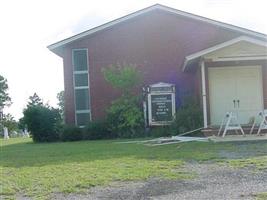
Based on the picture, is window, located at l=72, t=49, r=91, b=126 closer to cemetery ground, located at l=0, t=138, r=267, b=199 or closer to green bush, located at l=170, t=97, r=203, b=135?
green bush, located at l=170, t=97, r=203, b=135

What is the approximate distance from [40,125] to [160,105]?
5865 millimetres

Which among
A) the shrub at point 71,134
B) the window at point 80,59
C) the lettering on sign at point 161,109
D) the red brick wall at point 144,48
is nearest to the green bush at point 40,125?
the shrub at point 71,134

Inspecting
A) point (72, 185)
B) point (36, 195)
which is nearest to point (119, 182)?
point (72, 185)

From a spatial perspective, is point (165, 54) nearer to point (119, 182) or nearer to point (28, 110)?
point (28, 110)

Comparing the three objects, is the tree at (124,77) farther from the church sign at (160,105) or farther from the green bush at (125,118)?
the church sign at (160,105)

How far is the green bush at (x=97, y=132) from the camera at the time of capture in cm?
2175

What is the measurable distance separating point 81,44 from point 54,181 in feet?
55.6

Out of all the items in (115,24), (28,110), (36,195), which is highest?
(115,24)

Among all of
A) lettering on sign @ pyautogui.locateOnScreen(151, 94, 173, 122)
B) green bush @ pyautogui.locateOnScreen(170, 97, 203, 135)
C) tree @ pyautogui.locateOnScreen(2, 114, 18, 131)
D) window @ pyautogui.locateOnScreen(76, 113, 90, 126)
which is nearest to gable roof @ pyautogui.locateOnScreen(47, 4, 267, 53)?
window @ pyautogui.locateOnScreen(76, 113, 90, 126)

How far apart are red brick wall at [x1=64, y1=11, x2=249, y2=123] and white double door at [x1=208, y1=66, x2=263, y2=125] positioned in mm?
4562

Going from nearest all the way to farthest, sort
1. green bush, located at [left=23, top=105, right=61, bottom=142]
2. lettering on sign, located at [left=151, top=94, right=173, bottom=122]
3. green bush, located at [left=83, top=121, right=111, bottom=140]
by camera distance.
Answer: green bush, located at [left=83, top=121, right=111, bottom=140], lettering on sign, located at [left=151, top=94, right=173, bottom=122], green bush, located at [left=23, top=105, right=61, bottom=142]

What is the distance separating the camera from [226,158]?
932 centimetres

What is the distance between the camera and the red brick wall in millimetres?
23703

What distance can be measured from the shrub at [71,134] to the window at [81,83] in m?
1.66
